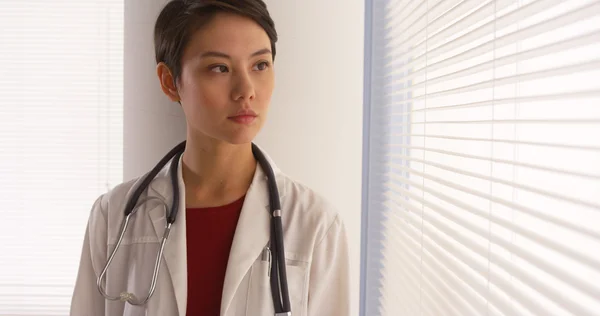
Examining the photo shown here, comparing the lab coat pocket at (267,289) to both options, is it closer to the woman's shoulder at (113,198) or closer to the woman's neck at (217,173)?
the woman's neck at (217,173)

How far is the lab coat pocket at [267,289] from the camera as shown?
116cm

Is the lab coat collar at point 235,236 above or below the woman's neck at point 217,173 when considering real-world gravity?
below

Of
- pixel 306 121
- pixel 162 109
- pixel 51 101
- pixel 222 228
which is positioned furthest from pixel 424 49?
pixel 51 101

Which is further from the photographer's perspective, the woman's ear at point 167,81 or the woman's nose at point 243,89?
the woman's ear at point 167,81

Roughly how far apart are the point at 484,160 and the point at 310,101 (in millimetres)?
773

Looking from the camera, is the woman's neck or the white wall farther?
the white wall

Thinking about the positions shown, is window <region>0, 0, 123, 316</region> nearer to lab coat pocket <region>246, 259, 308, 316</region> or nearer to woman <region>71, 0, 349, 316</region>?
woman <region>71, 0, 349, 316</region>

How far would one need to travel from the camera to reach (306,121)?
160 centimetres

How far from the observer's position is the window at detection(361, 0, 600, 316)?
67cm

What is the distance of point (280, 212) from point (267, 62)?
1.03 feet

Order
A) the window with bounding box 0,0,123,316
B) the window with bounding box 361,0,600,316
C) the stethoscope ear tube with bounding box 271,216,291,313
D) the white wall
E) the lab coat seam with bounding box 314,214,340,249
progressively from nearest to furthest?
the window with bounding box 361,0,600,316, the stethoscope ear tube with bounding box 271,216,291,313, the lab coat seam with bounding box 314,214,340,249, the white wall, the window with bounding box 0,0,123,316

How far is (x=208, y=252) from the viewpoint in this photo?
1225 mm

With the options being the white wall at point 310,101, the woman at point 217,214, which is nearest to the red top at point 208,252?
the woman at point 217,214

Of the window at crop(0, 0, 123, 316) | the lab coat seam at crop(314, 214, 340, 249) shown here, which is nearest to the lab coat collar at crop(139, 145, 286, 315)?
the lab coat seam at crop(314, 214, 340, 249)
